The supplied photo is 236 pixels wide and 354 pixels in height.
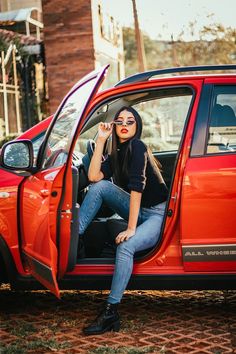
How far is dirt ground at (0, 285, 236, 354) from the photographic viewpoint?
12.6 feet

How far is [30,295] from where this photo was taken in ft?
16.9

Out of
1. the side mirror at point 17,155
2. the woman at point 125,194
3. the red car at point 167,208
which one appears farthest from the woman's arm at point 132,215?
the side mirror at point 17,155

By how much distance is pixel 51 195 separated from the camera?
150 inches

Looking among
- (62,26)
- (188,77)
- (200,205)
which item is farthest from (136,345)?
(62,26)

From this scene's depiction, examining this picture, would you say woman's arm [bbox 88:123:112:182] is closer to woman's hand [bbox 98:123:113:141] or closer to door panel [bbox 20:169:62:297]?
woman's hand [bbox 98:123:113:141]

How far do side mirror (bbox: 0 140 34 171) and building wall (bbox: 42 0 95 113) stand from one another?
12.1 metres

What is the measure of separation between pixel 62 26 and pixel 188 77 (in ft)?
41.1

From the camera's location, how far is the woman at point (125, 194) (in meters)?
4.05

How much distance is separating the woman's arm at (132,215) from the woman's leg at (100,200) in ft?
0.91

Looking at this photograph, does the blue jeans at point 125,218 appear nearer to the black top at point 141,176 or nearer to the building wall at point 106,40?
the black top at point 141,176

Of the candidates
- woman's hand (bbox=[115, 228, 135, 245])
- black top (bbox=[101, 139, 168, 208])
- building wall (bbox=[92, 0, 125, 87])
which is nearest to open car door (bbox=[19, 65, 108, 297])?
woman's hand (bbox=[115, 228, 135, 245])

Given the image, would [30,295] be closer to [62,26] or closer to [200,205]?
[200,205]

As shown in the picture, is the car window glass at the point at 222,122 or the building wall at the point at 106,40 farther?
the building wall at the point at 106,40

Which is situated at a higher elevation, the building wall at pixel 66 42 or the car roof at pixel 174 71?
the building wall at pixel 66 42
